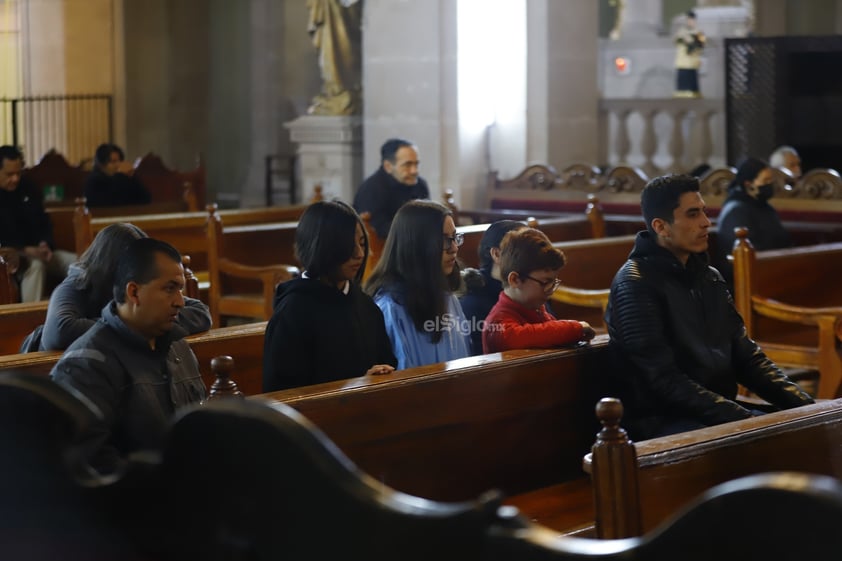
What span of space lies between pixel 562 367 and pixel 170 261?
119 centimetres

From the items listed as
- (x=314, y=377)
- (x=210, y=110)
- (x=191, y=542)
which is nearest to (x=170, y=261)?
(x=314, y=377)

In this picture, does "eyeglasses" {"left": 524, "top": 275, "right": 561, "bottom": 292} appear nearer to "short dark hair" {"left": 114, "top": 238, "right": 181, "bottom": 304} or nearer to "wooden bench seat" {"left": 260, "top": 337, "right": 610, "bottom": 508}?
"wooden bench seat" {"left": 260, "top": 337, "right": 610, "bottom": 508}

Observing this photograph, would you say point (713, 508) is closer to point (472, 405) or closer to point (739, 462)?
point (739, 462)

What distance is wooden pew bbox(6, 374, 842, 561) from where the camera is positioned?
0.78 metres

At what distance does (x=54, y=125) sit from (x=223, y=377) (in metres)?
12.1

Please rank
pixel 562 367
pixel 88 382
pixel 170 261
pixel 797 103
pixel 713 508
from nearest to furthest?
1. pixel 713 508
2. pixel 88 382
3. pixel 170 261
4. pixel 562 367
5. pixel 797 103

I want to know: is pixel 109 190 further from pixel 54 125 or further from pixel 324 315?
pixel 324 315

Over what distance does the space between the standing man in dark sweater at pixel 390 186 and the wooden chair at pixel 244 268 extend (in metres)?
0.46

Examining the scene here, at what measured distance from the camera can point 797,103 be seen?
12844 mm

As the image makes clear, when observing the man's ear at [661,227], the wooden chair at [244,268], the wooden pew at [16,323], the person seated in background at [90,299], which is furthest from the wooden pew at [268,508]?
the wooden chair at [244,268]

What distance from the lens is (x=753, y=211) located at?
729cm

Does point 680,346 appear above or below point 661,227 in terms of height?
below

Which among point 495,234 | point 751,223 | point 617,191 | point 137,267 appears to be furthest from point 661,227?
point 617,191

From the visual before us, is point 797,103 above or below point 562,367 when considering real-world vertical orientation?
above
